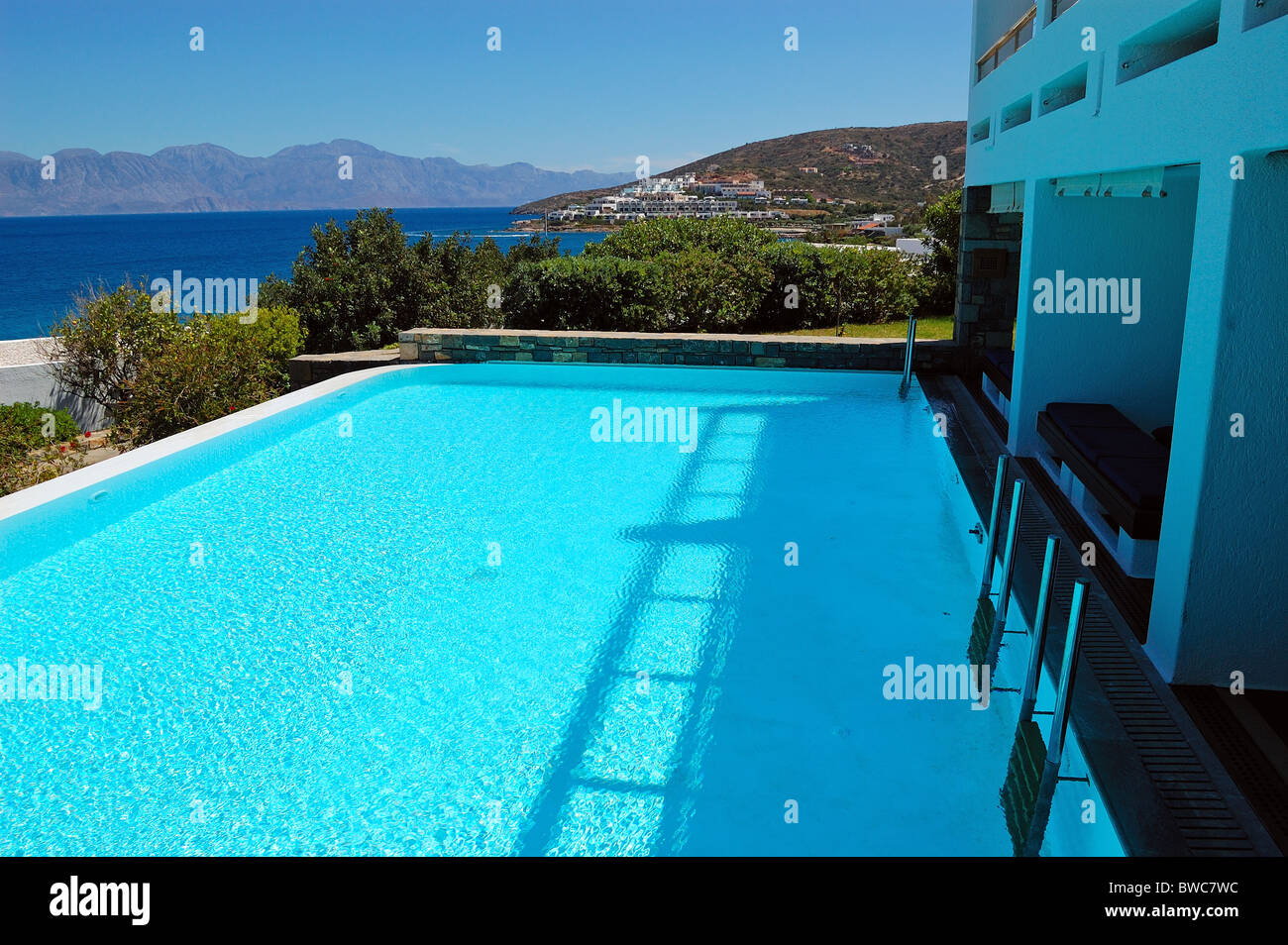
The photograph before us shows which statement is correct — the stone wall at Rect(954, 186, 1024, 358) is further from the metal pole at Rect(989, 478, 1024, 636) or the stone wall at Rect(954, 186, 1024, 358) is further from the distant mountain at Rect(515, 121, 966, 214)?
the distant mountain at Rect(515, 121, 966, 214)

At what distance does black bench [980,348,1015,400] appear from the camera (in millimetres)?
10070

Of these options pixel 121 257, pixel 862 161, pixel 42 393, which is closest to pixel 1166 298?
pixel 42 393

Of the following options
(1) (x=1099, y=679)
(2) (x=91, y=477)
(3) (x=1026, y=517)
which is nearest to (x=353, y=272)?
(2) (x=91, y=477)

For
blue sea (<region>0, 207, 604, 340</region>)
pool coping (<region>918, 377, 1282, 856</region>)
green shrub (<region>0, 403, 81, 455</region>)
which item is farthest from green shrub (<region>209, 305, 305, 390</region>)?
blue sea (<region>0, 207, 604, 340</region>)

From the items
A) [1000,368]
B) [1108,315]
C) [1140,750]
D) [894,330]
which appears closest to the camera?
[1140,750]

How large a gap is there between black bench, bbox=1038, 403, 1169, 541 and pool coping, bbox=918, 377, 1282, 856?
501 mm

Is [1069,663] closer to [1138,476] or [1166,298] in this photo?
[1138,476]

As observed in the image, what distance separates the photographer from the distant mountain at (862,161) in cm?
4956

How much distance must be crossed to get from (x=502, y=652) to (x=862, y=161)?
172ft

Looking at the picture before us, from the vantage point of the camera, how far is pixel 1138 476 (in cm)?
578

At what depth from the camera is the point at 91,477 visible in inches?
301

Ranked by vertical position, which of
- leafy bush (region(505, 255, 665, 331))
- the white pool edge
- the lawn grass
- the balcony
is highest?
the balcony

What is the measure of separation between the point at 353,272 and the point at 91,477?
54.3 ft

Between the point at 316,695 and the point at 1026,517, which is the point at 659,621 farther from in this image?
the point at 1026,517
